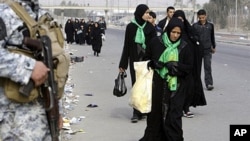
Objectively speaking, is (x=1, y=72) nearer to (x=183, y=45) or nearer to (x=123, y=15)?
(x=183, y=45)

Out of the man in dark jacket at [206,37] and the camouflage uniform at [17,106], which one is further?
the man in dark jacket at [206,37]

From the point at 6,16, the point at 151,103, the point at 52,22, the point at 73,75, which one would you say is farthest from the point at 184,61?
the point at 73,75

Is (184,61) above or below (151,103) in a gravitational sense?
above

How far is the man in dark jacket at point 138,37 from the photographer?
8688 mm

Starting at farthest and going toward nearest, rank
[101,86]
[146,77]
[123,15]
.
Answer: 1. [123,15]
2. [101,86]
3. [146,77]

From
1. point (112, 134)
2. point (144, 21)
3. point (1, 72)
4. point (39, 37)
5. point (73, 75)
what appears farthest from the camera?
point (73, 75)

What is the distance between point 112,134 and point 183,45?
6.63 ft

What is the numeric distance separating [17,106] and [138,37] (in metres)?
5.64

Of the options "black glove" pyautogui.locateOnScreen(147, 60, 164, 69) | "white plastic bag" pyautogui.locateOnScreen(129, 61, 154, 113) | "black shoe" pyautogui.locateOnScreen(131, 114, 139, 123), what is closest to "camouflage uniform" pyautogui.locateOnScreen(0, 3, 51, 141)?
"black glove" pyautogui.locateOnScreen(147, 60, 164, 69)

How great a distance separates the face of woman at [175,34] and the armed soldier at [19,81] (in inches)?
114

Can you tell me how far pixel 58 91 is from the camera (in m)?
3.35

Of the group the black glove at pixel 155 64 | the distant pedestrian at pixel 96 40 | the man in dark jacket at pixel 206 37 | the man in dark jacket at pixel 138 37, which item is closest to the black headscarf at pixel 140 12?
the man in dark jacket at pixel 138 37

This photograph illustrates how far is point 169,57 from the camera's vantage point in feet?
19.9

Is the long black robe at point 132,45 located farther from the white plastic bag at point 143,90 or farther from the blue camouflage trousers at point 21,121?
the blue camouflage trousers at point 21,121
